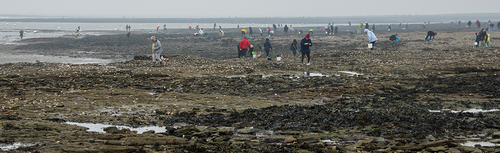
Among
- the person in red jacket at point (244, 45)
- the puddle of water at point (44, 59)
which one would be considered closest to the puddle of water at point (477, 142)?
the person in red jacket at point (244, 45)

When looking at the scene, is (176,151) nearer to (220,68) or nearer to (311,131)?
(311,131)

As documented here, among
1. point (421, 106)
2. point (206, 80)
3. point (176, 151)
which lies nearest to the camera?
point (176, 151)

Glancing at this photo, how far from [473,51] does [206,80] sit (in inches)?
860

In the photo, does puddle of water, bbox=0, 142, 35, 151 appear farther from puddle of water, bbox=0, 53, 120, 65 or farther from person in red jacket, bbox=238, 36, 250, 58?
puddle of water, bbox=0, 53, 120, 65

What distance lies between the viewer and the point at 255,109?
1306 centimetres

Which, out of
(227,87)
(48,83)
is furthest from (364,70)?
(48,83)

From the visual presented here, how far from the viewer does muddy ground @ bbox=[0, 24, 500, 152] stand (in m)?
8.91

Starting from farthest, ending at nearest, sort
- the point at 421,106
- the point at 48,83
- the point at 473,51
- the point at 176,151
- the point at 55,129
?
the point at 473,51
the point at 48,83
the point at 421,106
the point at 55,129
the point at 176,151

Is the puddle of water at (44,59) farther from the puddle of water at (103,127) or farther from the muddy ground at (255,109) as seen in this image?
the puddle of water at (103,127)

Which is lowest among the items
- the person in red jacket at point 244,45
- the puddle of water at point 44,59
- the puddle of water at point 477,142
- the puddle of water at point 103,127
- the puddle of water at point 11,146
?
the puddle of water at point 44,59

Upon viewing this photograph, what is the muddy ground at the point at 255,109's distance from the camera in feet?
29.2

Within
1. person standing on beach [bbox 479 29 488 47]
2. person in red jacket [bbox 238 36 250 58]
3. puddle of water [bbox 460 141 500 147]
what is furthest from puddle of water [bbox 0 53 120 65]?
person standing on beach [bbox 479 29 488 47]

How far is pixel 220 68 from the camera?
75.3 feet

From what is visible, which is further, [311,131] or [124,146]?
[311,131]
